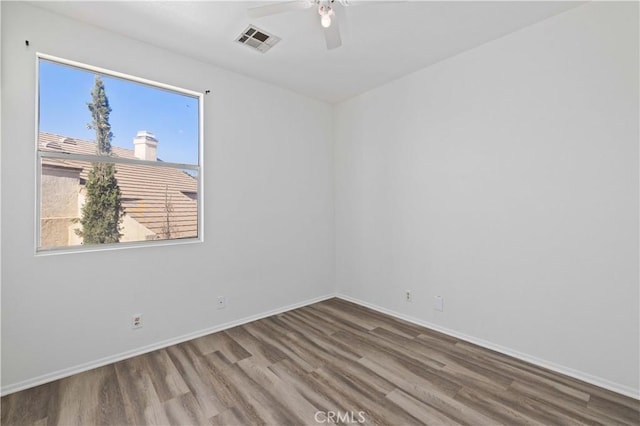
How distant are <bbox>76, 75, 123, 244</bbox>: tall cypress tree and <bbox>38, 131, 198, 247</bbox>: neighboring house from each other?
4 cm

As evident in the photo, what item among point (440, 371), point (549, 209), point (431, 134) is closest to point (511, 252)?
point (549, 209)

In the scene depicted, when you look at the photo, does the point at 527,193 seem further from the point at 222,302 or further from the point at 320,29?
the point at 222,302

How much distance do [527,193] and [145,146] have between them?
3333 millimetres

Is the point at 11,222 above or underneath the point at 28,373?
above

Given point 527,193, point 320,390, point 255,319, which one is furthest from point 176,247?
point 527,193

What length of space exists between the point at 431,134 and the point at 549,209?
4.15 ft

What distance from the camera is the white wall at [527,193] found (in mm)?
2020

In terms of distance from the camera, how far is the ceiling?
7.11ft

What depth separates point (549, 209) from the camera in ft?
7.54

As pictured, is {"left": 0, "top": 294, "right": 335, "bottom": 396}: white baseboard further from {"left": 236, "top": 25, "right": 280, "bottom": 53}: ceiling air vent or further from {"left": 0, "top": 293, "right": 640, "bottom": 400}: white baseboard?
{"left": 236, "top": 25, "right": 280, "bottom": 53}: ceiling air vent

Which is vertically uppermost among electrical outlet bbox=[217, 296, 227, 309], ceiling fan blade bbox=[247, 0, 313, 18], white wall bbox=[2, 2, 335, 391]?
ceiling fan blade bbox=[247, 0, 313, 18]

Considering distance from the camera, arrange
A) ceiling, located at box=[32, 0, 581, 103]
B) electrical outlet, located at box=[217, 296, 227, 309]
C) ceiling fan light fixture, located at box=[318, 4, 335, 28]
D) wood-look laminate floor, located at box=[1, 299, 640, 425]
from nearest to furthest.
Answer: wood-look laminate floor, located at box=[1, 299, 640, 425], ceiling fan light fixture, located at box=[318, 4, 335, 28], ceiling, located at box=[32, 0, 581, 103], electrical outlet, located at box=[217, 296, 227, 309]

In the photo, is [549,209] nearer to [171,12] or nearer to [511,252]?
[511,252]

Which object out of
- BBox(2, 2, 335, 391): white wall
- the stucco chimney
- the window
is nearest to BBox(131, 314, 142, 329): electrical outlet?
BBox(2, 2, 335, 391): white wall
